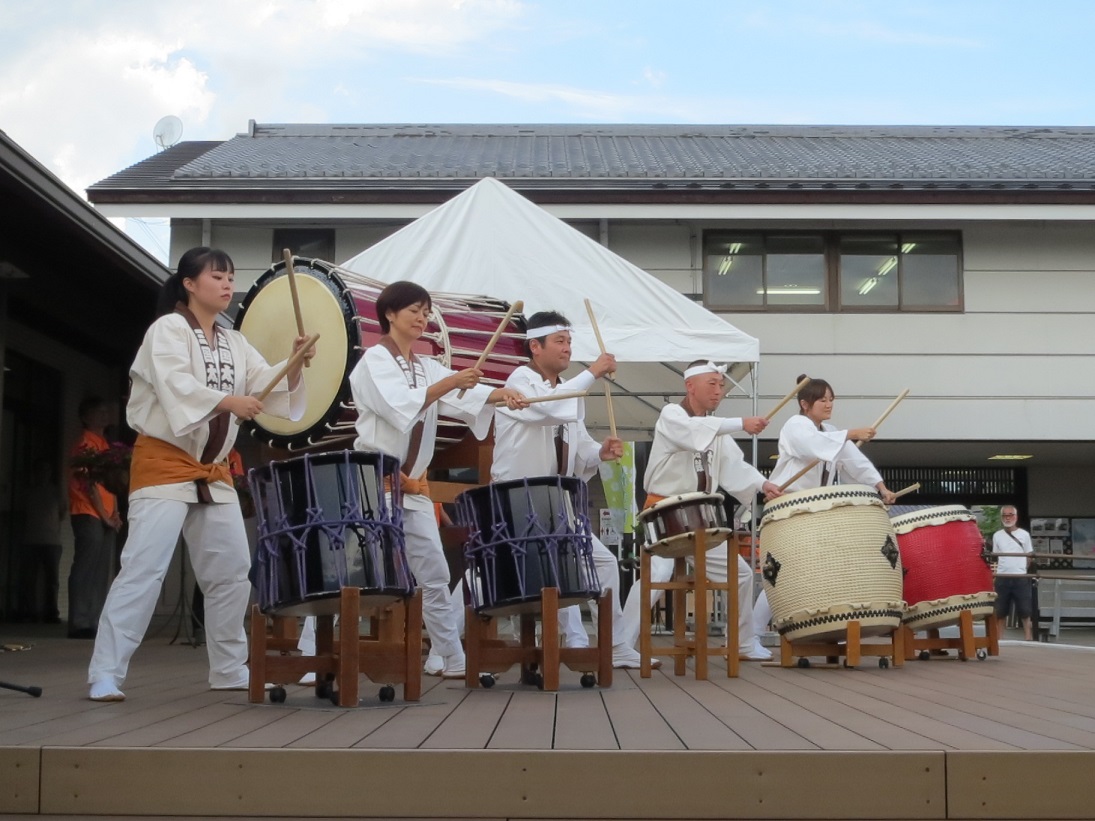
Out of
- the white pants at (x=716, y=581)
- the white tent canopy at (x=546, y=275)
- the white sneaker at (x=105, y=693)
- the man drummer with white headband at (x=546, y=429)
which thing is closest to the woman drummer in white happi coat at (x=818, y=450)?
the white pants at (x=716, y=581)

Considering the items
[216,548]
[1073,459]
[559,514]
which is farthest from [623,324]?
[1073,459]

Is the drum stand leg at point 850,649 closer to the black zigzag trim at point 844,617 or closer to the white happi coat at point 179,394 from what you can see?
the black zigzag trim at point 844,617

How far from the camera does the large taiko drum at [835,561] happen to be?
5.79m

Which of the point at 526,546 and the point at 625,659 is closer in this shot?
the point at 526,546

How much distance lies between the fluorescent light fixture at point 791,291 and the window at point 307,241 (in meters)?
3.99

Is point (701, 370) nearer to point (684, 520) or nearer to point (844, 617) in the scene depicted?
point (684, 520)

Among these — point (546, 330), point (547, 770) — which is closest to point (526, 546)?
point (546, 330)

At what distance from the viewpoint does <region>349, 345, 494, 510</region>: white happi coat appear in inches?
181

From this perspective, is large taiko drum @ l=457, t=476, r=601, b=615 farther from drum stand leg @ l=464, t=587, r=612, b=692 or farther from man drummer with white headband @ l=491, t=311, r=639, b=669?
man drummer with white headband @ l=491, t=311, r=639, b=669

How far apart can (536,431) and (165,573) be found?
1.77 m

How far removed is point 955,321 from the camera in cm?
1193

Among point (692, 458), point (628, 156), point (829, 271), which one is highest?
point (628, 156)

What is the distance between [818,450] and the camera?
21.0 ft

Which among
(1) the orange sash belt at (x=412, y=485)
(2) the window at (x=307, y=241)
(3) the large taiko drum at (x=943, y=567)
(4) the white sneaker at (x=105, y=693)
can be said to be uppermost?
(2) the window at (x=307, y=241)
